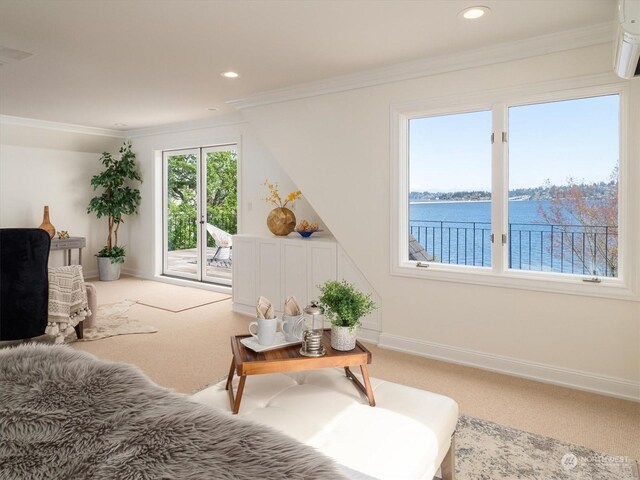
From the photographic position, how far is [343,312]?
2102 millimetres

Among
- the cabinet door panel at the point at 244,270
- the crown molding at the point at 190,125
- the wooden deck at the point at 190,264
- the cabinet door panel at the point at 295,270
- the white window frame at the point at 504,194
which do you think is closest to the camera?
the white window frame at the point at 504,194

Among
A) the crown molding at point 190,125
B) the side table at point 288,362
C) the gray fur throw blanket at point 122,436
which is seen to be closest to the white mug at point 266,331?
the side table at point 288,362

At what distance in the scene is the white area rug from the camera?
4.21m

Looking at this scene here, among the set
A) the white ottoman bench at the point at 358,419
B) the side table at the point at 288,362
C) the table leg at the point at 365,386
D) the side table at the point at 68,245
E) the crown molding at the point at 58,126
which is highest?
the crown molding at the point at 58,126

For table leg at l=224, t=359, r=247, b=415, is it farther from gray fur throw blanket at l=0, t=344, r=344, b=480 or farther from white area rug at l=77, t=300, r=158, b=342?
white area rug at l=77, t=300, r=158, b=342

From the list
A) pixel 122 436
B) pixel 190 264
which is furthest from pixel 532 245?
pixel 190 264

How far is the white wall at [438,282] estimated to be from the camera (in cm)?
294

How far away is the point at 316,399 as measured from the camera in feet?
6.11

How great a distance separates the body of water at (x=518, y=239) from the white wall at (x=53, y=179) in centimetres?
575

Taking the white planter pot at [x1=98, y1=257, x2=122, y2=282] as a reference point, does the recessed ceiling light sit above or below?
above

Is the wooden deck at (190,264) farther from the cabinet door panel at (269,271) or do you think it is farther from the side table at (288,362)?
the side table at (288,362)

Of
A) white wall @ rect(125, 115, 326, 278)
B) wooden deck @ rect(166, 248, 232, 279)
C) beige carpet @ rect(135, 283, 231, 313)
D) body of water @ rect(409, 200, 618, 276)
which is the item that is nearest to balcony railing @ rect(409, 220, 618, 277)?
body of water @ rect(409, 200, 618, 276)

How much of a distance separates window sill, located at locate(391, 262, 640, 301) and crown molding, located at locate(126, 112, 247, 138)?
3.23 m

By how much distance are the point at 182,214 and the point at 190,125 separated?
1.43 metres
